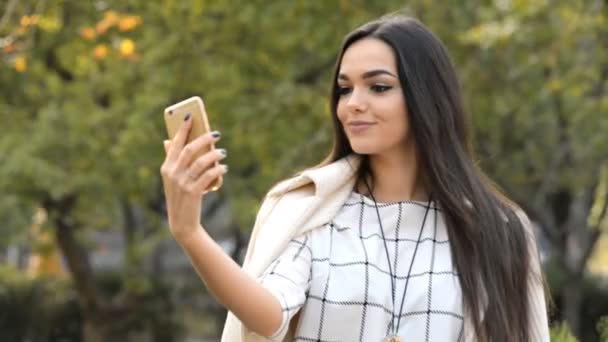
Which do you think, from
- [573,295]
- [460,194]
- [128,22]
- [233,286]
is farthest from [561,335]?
[573,295]

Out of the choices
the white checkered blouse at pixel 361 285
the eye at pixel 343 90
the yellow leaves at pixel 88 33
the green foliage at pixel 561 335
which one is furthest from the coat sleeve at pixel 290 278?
the yellow leaves at pixel 88 33

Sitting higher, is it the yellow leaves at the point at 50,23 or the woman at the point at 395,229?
the yellow leaves at the point at 50,23

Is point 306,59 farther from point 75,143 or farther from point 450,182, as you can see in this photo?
point 450,182

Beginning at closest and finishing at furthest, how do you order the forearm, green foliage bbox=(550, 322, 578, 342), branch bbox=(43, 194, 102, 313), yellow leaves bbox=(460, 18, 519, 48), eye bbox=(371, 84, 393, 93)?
the forearm < eye bbox=(371, 84, 393, 93) < green foliage bbox=(550, 322, 578, 342) < yellow leaves bbox=(460, 18, 519, 48) < branch bbox=(43, 194, 102, 313)

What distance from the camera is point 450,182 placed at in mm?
3062

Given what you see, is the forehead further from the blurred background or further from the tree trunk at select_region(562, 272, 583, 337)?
the tree trunk at select_region(562, 272, 583, 337)

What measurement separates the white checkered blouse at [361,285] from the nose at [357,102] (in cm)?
28

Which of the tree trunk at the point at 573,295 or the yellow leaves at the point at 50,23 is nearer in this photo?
the yellow leaves at the point at 50,23

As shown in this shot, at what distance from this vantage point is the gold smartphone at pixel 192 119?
2426 millimetres

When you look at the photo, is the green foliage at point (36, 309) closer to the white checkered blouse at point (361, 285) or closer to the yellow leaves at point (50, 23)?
the yellow leaves at point (50, 23)

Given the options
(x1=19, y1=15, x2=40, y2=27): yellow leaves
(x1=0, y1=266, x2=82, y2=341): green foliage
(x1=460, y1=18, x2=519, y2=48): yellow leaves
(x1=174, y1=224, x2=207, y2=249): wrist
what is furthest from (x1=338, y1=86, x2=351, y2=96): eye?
(x1=0, y1=266, x2=82, y2=341): green foliage

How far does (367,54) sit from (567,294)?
11.2 m

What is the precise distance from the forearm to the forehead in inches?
24.1

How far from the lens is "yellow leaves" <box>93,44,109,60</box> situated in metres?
10.6
